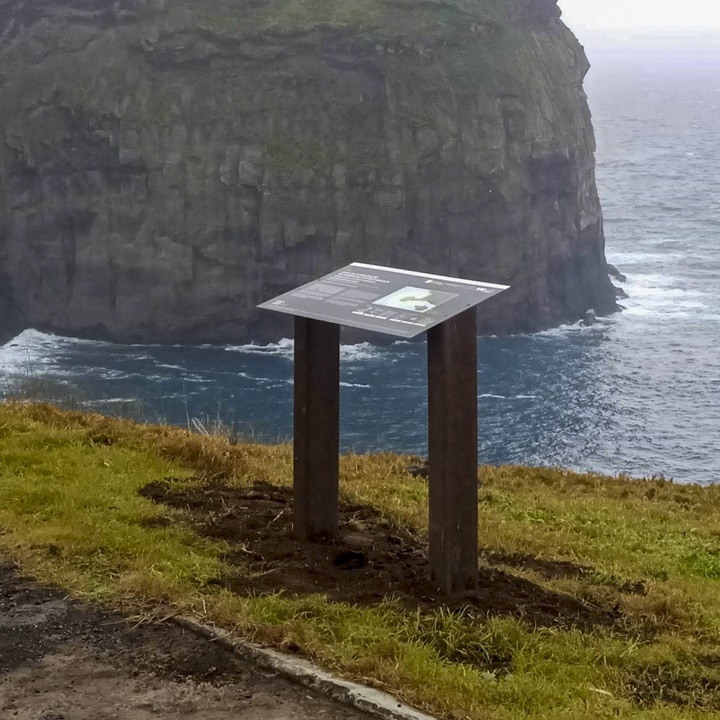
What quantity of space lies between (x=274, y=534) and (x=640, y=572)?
3.28 metres

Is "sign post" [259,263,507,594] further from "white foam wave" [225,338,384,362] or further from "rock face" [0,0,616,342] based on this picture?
"rock face" [0,0,616,342]

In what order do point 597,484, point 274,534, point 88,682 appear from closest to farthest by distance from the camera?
point 88,682 → point 274,534 → point 597,484

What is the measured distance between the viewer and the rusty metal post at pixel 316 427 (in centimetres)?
938

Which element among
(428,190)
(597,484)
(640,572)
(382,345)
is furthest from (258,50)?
(640,572)

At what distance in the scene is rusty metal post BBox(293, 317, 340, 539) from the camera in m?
9.38

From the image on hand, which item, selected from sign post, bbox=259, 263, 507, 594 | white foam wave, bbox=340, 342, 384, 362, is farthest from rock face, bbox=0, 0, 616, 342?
sign post, bbox=259, 263, 507, 594

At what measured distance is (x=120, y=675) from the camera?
7133 millimetres

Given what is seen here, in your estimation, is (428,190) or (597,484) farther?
(428,190)

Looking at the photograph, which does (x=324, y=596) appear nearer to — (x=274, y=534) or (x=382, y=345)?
(x=274, y=534)

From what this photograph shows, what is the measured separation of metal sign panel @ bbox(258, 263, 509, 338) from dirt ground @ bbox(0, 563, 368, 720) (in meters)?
2.39

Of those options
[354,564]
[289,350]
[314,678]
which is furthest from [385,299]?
[289,350]

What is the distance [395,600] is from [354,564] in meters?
0.92

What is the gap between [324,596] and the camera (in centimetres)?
823

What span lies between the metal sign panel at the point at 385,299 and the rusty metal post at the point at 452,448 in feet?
0.57
